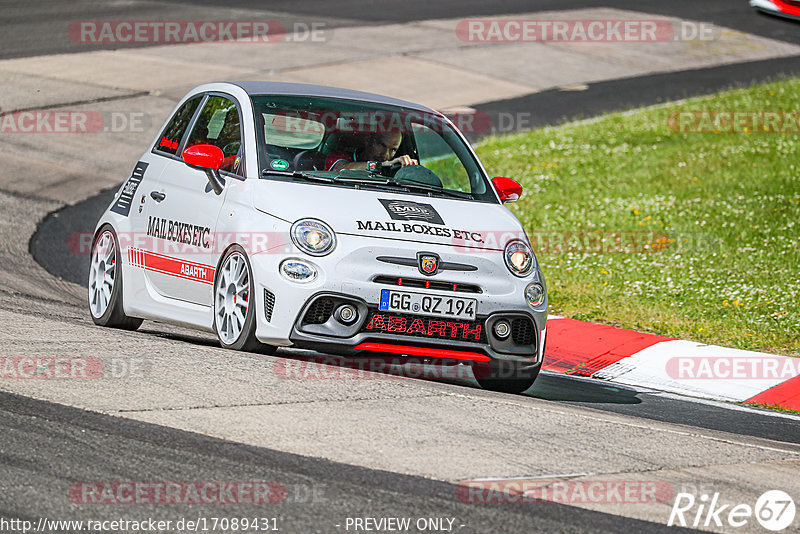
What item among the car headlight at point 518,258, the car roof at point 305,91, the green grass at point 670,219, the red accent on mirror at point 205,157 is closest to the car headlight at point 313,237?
the red accent on mirror at point 205,157

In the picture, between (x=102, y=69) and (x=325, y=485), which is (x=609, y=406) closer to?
(x=325, y=485)

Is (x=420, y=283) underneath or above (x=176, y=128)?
underneath

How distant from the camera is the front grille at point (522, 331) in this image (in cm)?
753

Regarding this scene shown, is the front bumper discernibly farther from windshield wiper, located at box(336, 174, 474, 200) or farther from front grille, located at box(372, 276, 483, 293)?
windshield wiper, located at box(336, 174, 474, 200)

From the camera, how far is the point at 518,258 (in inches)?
300

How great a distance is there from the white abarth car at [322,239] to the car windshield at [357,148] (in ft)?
0.04

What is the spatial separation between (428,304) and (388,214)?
624 millimetres

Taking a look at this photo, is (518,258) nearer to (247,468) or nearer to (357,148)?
(357,148)

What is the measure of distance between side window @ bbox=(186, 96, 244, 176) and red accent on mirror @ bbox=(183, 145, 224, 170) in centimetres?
15

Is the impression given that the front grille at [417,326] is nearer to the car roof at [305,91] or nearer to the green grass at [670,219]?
the car roof at [305,91]

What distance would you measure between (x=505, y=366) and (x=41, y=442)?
11.0 ft

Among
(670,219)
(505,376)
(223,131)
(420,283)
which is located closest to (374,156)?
(223,131)

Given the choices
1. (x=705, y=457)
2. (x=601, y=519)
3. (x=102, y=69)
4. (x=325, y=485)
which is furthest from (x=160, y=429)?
(x=102, y=69)

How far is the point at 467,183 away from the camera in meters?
8.40
